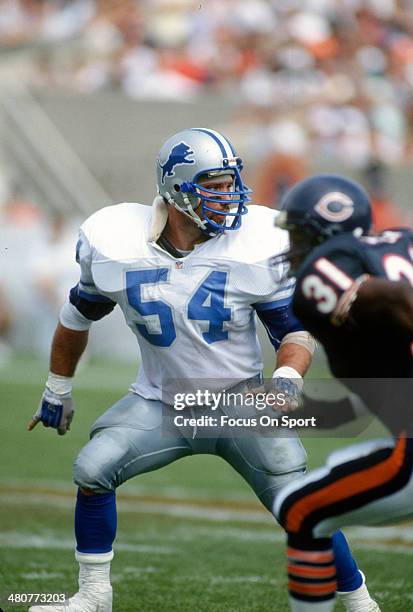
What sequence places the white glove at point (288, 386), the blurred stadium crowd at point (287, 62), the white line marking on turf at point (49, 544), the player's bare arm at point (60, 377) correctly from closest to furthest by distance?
the white glove at point (288, 386) → the player's bare arm at point (60, 377) → the white line marking on turf at point (49, 544) → the blurred stadium crowd at point (287, 62)

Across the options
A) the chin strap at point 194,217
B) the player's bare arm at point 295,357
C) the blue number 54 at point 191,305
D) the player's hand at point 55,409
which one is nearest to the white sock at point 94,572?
the player's hand at point 55,409

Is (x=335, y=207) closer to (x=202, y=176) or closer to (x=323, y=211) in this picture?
(x=323, y=211)

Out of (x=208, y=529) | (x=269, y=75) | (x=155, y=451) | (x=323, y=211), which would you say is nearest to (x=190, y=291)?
(x=155, y=451)

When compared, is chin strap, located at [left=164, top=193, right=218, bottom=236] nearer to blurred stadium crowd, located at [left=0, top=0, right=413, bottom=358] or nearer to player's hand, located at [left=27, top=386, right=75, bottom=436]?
player's hand, located at [left=27, top=386, right=75, bottom=436]

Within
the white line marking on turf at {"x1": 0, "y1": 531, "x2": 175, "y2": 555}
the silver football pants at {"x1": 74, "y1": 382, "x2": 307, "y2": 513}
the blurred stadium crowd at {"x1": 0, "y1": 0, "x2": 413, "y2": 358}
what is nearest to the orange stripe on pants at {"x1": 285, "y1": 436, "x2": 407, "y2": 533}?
the silver football pants at {"x1": 74, "y1": 382, "x2": 307, "y2": 513}

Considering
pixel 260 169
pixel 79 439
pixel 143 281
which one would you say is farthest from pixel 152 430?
pixel 260 169

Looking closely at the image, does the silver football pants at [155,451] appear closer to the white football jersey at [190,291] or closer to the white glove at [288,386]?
the white football jersey at [190,291]

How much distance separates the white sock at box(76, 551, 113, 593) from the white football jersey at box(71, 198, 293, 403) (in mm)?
531

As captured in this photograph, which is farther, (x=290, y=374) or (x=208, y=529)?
(x=208, y=529)

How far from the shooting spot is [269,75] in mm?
11195

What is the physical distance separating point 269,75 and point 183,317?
26.8 feet

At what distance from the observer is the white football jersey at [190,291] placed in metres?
3.39

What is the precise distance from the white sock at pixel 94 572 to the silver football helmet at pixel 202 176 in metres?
1.06

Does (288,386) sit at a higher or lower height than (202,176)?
lower
